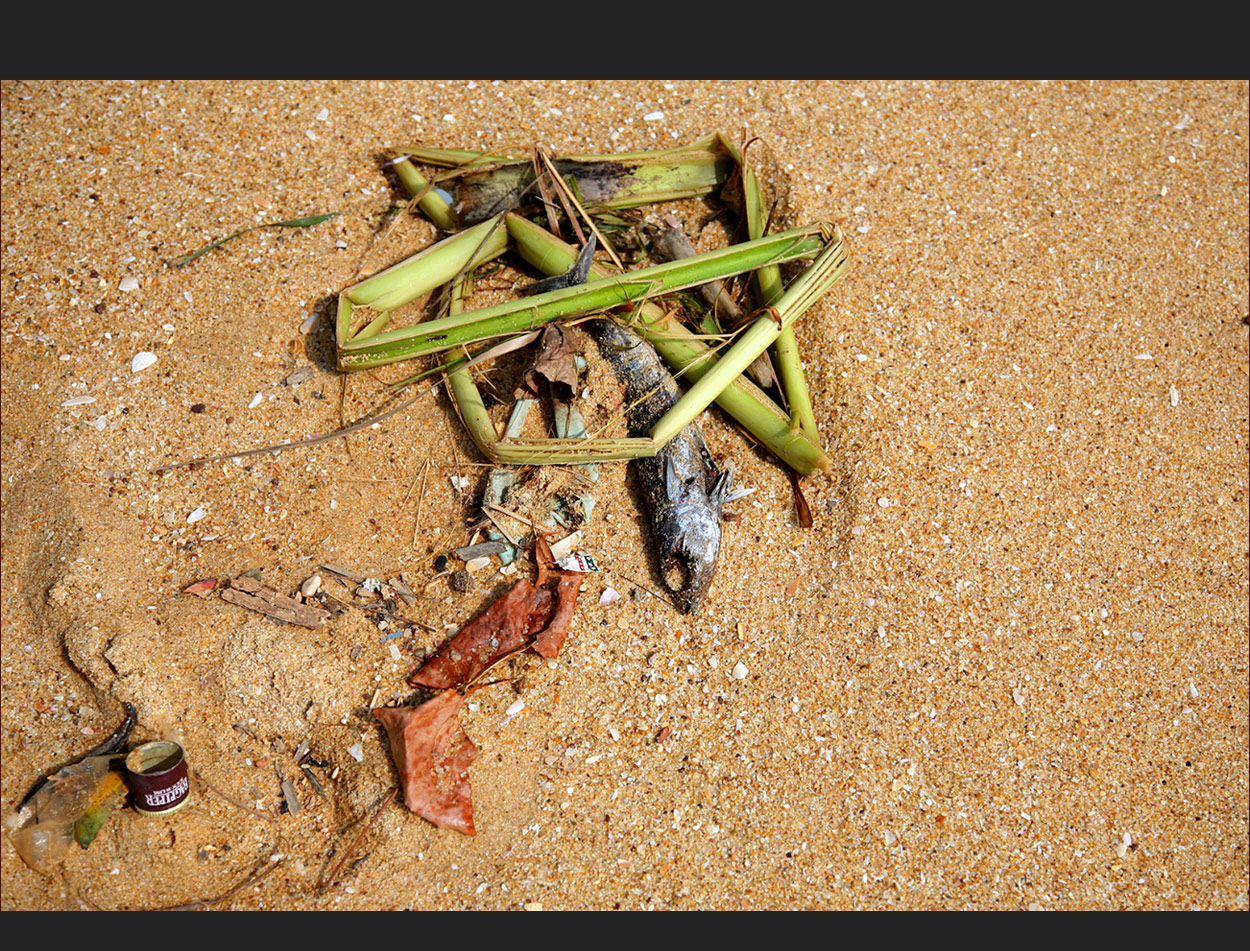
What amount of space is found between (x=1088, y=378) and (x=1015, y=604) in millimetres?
726

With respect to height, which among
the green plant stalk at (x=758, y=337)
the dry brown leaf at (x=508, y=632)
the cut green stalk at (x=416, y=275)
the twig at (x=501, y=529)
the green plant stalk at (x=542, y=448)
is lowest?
the dry brown leaf at (x=508, y=632)

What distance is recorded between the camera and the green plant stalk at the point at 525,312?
2.10m

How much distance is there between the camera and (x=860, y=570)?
2129mm

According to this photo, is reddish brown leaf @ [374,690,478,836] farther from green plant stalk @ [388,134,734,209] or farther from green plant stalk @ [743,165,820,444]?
green plant stalk @ [388,134,734,209]

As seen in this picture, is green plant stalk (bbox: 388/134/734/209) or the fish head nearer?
the fish head

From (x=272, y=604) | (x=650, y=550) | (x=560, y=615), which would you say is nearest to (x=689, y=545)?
(x=650, y=550)

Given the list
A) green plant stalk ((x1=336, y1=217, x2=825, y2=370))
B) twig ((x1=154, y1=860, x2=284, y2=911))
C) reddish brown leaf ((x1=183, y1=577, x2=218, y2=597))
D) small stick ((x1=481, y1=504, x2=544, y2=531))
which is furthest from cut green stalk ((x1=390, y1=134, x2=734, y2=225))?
twig ((x1=154, y1=860, x2=284, y2=911))

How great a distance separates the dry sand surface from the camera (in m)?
1.86

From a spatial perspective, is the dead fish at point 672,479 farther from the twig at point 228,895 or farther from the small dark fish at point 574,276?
the twig at point 228,895

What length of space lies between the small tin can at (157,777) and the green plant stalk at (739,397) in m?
1.39

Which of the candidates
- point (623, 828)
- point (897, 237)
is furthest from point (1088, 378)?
point (623, 828)

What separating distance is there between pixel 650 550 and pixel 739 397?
44 centimetres

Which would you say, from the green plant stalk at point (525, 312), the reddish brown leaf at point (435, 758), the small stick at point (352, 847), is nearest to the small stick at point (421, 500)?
the green plant stalk at point (525, 312)

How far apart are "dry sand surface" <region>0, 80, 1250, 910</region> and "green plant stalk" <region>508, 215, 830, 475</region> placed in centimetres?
7
